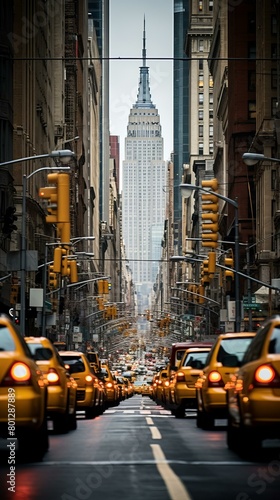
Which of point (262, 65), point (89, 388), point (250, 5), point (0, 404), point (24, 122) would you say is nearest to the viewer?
point (0, 404)

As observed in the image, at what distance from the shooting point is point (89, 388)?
101ft

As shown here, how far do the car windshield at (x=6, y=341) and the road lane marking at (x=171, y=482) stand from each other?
2.14m

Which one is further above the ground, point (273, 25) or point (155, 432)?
point (273, 25)

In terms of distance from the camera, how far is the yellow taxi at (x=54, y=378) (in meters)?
21.9

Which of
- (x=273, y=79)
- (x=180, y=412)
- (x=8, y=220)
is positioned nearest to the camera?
(x=180, y=412)

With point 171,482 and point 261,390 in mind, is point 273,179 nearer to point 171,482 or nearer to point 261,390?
point 261,390

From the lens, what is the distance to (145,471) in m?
13.9

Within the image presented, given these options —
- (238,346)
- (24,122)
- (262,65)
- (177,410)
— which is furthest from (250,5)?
(238,346)

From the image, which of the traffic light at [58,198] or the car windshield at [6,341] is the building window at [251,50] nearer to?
the traffic light at [58,198]

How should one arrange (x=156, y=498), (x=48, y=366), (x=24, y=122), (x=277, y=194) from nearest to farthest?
(x=156, y=498) < (x=48, y=366) < (x=24, y=122) < (x=277, y=194)

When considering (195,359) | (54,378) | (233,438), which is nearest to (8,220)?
(195,359)

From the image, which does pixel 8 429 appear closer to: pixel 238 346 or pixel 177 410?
pixel 238 346

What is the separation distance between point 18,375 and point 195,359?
680 inches

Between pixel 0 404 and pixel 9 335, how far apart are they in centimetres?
100
